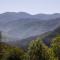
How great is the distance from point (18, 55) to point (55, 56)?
30.8ft

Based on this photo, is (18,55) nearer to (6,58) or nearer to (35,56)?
(6,58)

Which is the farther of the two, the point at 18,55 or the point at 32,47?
the point at 18,55

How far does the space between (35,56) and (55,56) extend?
570 centimetres

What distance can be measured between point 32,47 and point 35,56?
2.05 m

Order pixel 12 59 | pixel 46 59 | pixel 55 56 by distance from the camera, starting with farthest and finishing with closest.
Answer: pixel 12 59 < pixel 55 56 < pixel 46 59

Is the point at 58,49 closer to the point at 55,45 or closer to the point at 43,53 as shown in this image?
the point at 55,45

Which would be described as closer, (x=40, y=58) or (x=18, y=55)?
(x=40, y=58)

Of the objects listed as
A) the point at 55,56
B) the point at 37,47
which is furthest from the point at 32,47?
the point at 55,56

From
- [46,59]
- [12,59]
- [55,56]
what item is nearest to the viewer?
[46,59]

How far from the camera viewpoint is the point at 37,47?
51812mm

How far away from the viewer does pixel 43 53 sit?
2002 inches

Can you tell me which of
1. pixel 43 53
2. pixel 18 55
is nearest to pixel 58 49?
pixel 43 53

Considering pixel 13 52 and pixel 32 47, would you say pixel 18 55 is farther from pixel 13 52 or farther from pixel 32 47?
pixel 32 47

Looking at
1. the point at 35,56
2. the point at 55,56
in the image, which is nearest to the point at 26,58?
the point at 35,56
